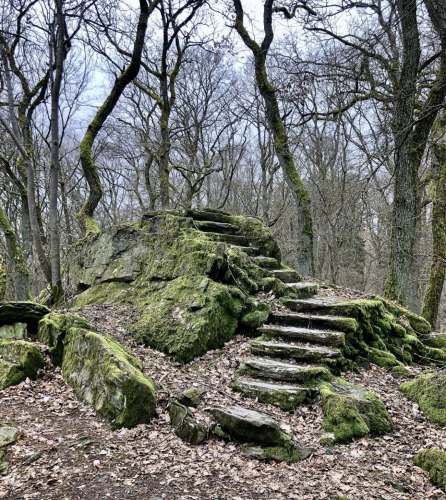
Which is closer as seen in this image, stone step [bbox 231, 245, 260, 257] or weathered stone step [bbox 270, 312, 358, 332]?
weathered stone step [bbox 270, 312, 358, 332]

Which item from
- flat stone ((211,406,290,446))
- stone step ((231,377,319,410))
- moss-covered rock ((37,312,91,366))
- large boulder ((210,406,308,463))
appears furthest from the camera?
moss-covered rock ((37,312,91,366))

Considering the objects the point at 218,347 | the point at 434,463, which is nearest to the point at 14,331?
the point at 218,347

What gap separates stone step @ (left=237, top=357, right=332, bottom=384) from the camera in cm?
568

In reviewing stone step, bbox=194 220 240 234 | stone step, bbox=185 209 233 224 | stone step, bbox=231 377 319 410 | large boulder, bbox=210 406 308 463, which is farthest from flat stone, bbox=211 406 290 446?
stone step, bbox=185 209 233 224

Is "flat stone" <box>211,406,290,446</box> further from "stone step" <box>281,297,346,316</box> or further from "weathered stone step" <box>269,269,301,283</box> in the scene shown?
"weathered stone step" <box>269,269,301,283</box>

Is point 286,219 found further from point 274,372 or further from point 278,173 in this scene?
point 274,372

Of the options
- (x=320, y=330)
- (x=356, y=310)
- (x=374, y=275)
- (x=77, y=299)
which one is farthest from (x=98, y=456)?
(x=374, y=275)

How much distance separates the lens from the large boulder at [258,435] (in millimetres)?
4328

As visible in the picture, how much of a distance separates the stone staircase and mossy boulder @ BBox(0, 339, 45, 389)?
3.00 metres

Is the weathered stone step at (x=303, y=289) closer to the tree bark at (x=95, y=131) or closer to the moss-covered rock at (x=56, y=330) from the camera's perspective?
the moss-covered rock at (x=56, y=330)

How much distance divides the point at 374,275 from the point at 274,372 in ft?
72.3

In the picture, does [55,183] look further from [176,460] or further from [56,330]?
[176,460]

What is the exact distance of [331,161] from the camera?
65.6 ft

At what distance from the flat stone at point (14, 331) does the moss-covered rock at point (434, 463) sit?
608 cm
